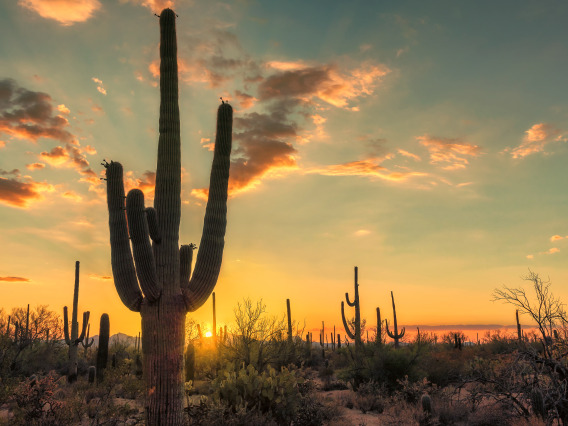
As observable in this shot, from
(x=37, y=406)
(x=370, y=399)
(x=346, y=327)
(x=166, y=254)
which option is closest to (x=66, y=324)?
(x=346, y=327)

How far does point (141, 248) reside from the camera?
31.6 ft

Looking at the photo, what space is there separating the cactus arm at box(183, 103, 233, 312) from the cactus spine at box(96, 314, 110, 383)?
1433 centimetres

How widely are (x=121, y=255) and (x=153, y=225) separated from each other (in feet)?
3.22

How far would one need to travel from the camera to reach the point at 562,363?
411 inches

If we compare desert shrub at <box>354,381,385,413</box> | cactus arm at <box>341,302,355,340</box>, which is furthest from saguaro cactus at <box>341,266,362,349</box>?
desert shrub at <box>354,381,385,413</box>

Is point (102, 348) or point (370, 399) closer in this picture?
point (370, 399)

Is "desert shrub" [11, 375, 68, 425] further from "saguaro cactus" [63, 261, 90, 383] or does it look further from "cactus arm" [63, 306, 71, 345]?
"cactus arm" [63, 306, 71, 345]

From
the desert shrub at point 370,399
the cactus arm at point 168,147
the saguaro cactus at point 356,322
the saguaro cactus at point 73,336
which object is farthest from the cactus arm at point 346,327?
the cactus arm at point 168,147

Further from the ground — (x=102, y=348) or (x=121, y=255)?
(x=121, y=255)

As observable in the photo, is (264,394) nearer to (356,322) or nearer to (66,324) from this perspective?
(356,322)

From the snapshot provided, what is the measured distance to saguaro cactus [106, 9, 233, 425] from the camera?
950 centimetres

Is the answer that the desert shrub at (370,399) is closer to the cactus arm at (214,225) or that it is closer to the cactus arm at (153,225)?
the cactus arm at (214,225)

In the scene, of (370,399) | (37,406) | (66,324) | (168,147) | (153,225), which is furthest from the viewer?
(66,324)

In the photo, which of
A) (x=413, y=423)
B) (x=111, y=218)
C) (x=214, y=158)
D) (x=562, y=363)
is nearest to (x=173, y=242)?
(x=111, y=218)
